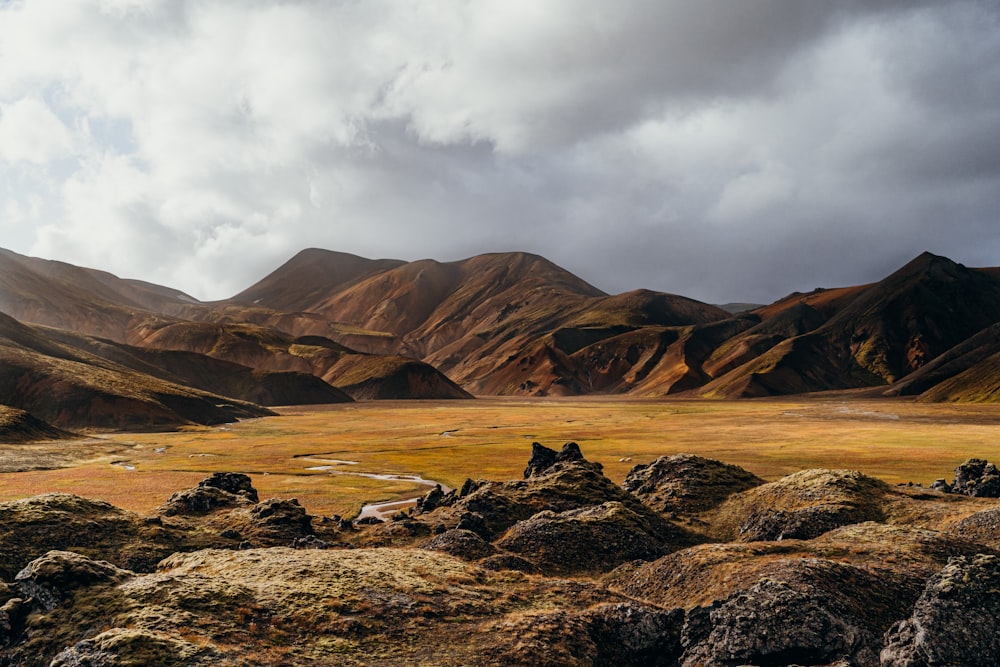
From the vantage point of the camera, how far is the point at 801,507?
37.4m

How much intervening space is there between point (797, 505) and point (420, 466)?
6002cm

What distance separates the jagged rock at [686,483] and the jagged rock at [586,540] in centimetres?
759

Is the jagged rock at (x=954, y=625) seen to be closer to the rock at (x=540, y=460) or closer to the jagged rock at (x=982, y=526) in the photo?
the jagged rock at (x=982, y=526)

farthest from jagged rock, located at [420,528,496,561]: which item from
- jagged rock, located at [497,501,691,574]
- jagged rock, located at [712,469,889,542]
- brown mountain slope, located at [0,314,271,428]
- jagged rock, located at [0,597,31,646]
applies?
brown mountain slope, located at [0,314,271,428]

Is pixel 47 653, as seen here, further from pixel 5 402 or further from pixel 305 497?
pixel 5 402

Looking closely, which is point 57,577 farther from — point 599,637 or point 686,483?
point 686,483

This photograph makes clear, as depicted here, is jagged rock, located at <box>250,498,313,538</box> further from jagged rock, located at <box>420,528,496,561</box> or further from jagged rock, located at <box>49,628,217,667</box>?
jagged rock, located at <box>49,628,217,667</box>

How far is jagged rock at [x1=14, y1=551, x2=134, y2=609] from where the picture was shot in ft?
70.2

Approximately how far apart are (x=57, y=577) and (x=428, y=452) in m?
86.6

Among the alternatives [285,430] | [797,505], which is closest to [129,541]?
[797,505]

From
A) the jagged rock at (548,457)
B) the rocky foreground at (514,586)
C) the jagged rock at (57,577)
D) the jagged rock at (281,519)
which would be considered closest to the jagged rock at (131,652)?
the rocky foreground at (514,586)

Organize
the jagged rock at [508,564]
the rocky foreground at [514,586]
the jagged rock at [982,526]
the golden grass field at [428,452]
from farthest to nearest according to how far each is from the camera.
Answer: the golden grass field at [428,452] → the jagged rock at [982,526] → the jagged rock at [508,564] → the rocky foreground at [514,586]

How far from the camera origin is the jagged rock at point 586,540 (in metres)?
31.3

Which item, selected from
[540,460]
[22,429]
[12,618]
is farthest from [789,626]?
[22,429]
